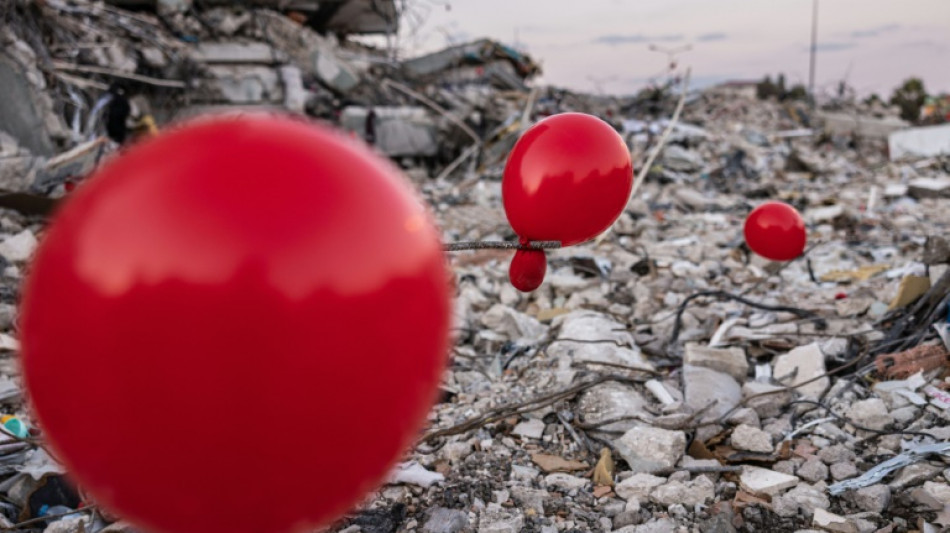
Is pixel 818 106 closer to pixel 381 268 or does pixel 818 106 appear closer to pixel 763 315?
pixel 763 315

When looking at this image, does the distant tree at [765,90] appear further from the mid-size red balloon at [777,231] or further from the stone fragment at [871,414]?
the stone fragment at [871,414]

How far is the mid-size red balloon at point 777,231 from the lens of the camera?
3.18m

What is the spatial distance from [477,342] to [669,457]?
151 centimetres

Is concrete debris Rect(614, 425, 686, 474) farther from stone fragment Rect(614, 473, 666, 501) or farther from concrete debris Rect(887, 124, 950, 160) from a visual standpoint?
concrete debris Rect(887, 124, 950, 160)

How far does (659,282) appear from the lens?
4750 millimetres

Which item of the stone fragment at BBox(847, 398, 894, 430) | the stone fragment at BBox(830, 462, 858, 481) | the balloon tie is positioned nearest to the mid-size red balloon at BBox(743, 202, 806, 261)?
the stone fragment at BBox(847, 398, 894, 430)

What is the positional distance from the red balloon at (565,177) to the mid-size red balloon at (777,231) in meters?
2.05

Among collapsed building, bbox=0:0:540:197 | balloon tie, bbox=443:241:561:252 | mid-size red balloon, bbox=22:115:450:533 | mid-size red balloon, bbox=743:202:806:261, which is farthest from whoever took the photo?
collapsed building, bbox=0:0:540:197

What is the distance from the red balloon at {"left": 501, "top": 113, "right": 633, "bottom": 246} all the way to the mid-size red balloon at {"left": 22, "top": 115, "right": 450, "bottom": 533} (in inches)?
31.1

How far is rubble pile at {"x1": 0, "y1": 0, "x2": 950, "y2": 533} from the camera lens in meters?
2.03

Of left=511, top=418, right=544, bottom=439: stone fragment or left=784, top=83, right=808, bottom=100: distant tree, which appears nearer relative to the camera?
left=511, top=418, right=544, bottom=439: stone fragment

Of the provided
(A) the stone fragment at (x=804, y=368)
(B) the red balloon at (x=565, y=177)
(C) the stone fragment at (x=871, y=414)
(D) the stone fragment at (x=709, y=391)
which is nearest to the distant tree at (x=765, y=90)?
(A) the stone fragment at (x=804, y=368)

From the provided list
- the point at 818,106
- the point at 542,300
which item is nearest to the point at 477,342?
the point at 542,300

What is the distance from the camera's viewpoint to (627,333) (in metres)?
3.48
